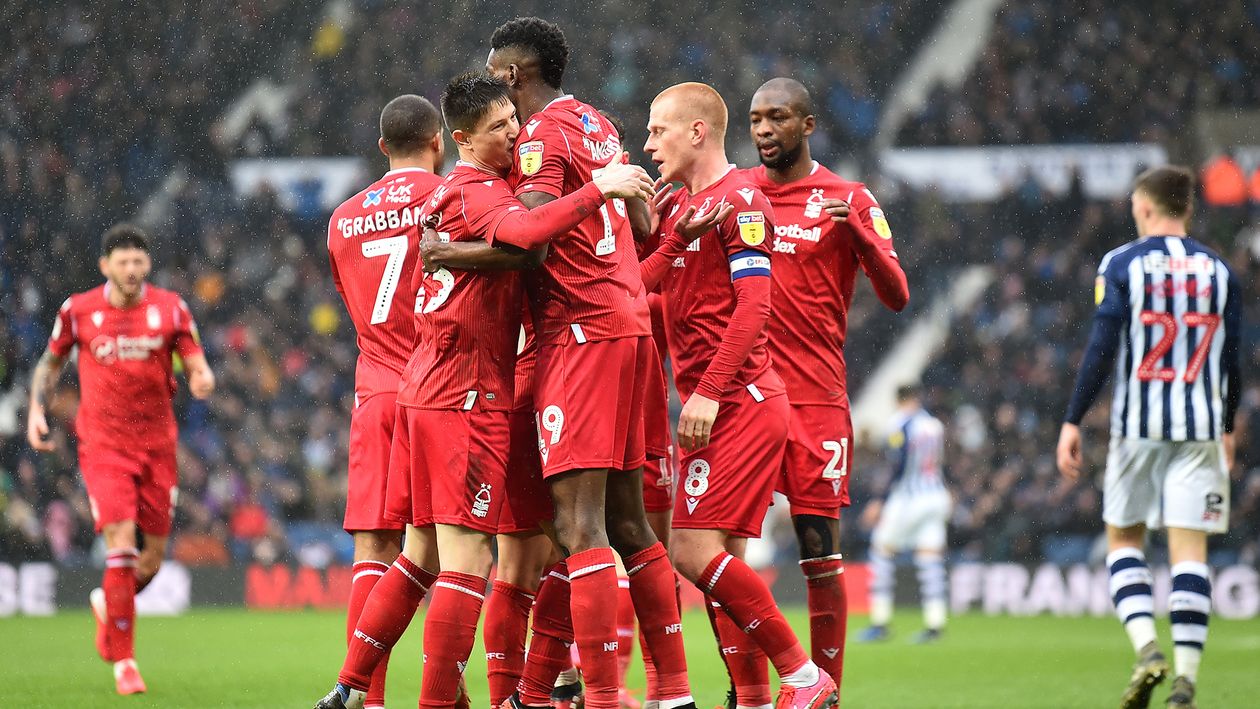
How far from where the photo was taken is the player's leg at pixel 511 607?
17.5 feet

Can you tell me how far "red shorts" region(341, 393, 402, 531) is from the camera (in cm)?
590

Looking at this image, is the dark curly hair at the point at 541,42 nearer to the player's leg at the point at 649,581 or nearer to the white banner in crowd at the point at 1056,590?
the player's leg at the point at 649,581

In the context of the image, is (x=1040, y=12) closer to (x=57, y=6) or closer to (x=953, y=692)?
(x=57, y=6)

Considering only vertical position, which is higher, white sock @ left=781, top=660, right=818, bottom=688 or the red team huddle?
the red team huddle

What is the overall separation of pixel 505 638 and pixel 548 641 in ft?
0.59

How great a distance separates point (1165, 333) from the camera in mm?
6977

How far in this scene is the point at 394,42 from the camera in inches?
903

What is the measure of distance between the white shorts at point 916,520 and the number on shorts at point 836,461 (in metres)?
7.77

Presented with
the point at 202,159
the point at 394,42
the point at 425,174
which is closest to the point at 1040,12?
the point at 394,42

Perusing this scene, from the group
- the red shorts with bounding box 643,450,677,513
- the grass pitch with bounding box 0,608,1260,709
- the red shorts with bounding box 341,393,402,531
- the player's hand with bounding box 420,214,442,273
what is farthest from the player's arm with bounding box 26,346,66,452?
the player's hand with bounding box 420,214,442,273

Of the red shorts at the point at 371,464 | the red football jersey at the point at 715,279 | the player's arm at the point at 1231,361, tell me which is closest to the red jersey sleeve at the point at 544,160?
the red football jersey at the point at 715,279

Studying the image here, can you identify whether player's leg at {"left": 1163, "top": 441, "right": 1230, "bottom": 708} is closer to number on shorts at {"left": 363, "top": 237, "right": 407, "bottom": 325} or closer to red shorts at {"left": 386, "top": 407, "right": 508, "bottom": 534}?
red shorts at {"left": 386, "top": 407, "right": 508, "bottom": 534}

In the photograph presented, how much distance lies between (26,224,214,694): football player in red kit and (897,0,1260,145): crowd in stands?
16.4 m

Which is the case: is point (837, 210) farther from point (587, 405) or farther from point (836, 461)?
point (587, 405)
